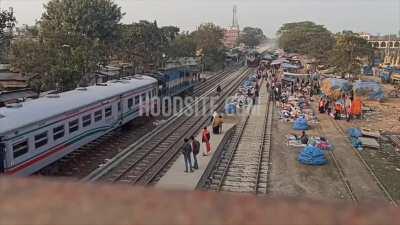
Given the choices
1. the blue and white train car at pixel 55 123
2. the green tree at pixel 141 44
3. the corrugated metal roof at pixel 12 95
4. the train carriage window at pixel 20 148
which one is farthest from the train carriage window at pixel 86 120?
the green tree at pixel 141 44

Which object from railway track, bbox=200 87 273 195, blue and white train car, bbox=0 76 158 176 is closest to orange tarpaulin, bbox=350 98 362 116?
railway track, bbox=200 87 273 195

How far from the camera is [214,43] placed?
76.1 m

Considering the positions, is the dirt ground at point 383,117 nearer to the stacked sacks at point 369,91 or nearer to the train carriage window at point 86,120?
the stacked sacks at point 369,91

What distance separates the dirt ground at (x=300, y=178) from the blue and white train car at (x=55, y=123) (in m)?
7.55

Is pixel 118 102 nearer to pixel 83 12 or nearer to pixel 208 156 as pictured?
pixel 208 156

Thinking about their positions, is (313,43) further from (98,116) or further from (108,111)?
(98,116)

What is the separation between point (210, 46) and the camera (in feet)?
246

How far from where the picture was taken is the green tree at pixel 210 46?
71375 mm

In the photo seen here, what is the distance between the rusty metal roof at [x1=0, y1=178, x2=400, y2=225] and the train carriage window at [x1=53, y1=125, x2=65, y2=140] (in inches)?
559

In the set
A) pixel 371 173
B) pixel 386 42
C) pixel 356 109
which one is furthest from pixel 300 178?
pixel 386 42

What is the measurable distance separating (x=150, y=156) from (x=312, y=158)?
6.75 metres

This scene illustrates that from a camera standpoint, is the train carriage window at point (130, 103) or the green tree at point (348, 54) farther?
the green tree at point (348, 54)

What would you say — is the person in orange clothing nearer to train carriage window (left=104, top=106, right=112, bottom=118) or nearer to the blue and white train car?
the blue and white train car

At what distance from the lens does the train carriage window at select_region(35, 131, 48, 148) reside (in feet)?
43.4
